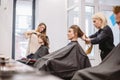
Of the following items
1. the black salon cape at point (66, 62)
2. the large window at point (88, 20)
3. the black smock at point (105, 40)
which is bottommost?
the black salon cape at point (66, 62)

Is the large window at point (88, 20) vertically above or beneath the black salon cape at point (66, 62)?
above

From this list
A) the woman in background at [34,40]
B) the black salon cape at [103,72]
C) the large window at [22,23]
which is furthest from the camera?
the large window at [22,23]

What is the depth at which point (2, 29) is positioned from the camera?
6223 mm

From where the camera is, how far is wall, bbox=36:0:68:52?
6.41 metres

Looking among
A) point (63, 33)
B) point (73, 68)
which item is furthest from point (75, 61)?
point (63, 33)

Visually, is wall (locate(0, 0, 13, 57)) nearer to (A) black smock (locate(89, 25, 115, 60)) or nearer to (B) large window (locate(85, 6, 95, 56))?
(B) large window (locate(85, 6, 95, 56))

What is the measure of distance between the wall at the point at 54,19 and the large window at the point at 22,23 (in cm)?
58

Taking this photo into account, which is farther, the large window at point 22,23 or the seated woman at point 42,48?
the large window at point 22,23

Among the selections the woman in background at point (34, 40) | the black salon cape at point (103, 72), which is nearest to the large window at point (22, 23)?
the woman in background at point (34, 40)

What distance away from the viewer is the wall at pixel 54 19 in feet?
21.0

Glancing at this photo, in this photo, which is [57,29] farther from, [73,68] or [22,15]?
[73,68]

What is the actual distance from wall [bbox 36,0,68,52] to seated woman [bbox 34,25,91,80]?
311 centimetres

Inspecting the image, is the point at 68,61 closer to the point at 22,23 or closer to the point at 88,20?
the point at 88,20

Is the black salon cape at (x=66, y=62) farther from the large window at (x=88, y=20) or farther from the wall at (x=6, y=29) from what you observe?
the wall at (x=6, y=29)
